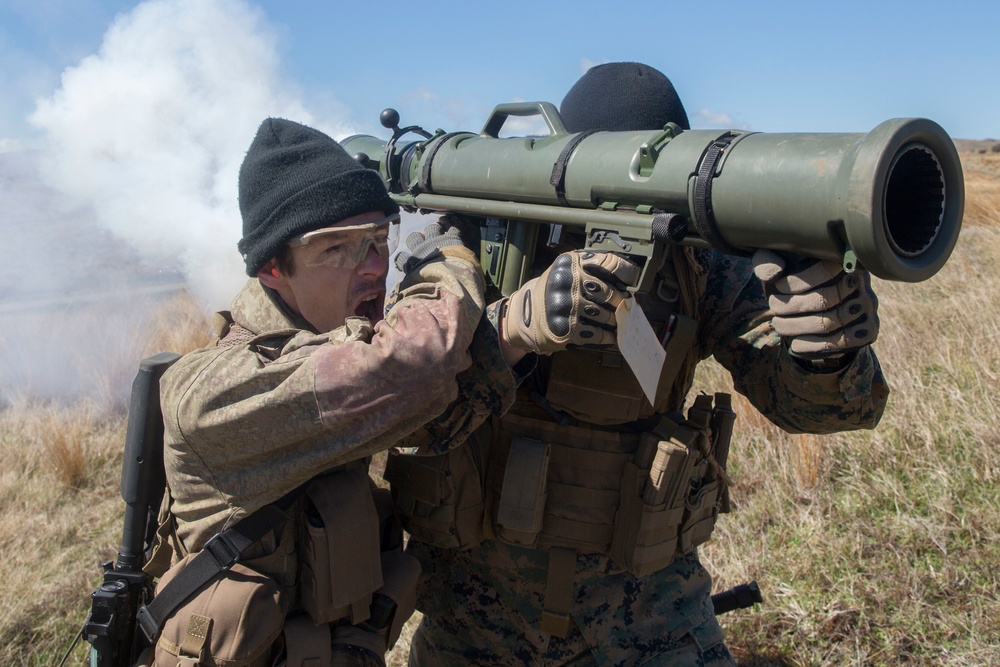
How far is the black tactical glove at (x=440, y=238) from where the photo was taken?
2.16 meters

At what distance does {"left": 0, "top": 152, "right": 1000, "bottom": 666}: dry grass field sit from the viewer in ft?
10.3

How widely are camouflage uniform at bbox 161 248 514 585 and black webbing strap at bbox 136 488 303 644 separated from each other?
0.04 meters

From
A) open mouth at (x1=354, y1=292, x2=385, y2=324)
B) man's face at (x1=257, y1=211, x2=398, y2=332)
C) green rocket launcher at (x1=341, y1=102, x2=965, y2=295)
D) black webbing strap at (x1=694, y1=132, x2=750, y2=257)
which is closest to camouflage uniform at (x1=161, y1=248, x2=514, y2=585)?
man's face at (x1=257, y1=211, x2=398, y2=332)

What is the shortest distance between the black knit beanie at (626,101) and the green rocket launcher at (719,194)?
23 centimetres

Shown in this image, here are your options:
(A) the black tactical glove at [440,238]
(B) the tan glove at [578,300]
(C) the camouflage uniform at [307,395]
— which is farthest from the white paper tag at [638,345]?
(A) the black tactical glove at [440,238]

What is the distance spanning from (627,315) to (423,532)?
0.97 metres

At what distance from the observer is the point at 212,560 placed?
1.85 m

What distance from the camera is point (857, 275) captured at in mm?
1664

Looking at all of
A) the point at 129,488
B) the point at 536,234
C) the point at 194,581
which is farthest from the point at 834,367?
the point at 129,488

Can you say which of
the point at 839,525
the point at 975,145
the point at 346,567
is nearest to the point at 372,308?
the point at 346,567

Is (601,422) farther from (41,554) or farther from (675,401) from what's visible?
(41,554)

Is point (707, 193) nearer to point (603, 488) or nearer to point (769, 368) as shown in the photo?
point (769, 368)

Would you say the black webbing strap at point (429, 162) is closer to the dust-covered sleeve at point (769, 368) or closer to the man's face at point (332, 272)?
the man's face at point (332, 272)

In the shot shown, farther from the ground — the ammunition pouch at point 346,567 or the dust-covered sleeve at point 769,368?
the dust-covered sleeve at point 769,368
